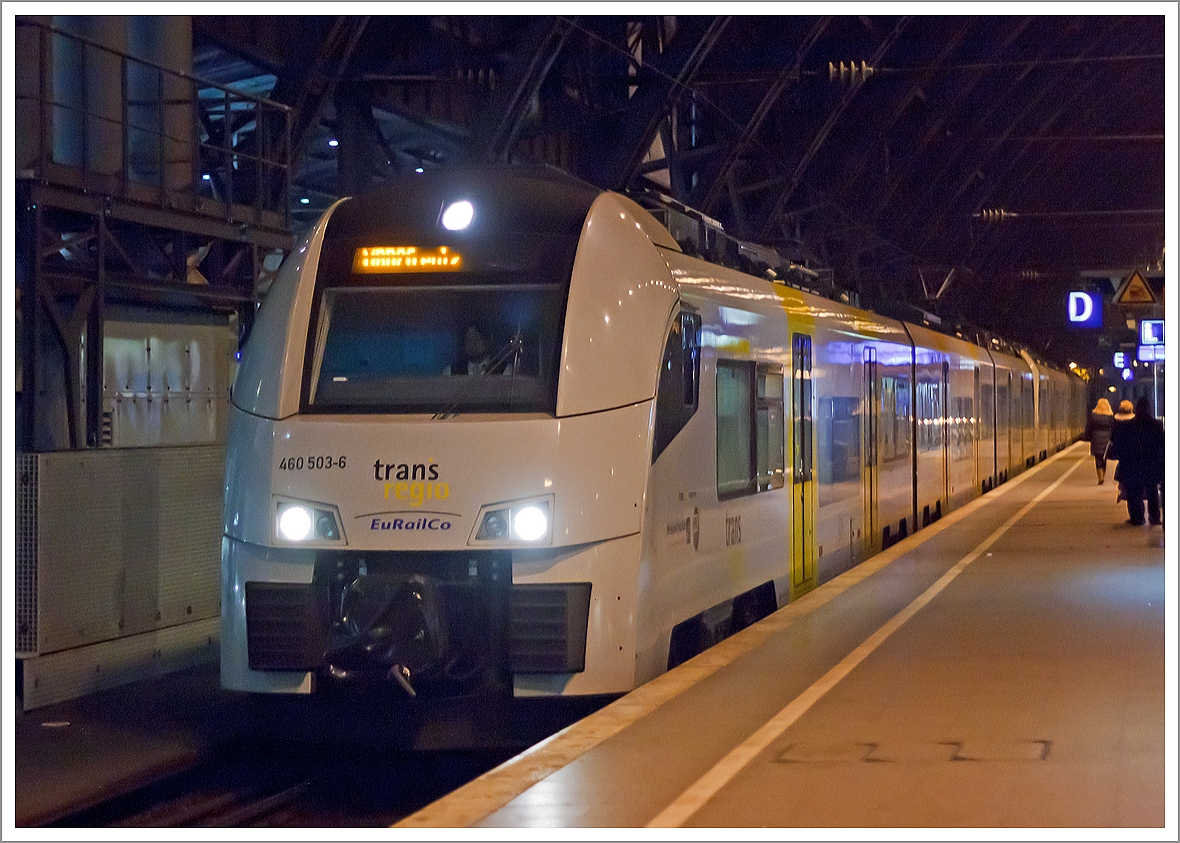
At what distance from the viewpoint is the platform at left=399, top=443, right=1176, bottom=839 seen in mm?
5512

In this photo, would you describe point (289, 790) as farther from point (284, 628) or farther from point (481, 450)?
point (481, 450)

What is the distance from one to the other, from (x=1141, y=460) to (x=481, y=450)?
41.0 feet

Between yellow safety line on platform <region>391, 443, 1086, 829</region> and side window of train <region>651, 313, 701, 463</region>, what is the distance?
4.18ft

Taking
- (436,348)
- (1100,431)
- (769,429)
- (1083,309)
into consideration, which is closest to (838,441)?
(769,429)

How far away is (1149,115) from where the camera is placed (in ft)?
141

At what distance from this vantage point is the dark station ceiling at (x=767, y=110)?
18.4 metres

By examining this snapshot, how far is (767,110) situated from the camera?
24.9 meters

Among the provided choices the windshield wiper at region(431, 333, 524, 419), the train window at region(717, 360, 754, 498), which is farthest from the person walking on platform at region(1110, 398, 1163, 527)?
the windshield wiper at region(431, 333, 524, 419)

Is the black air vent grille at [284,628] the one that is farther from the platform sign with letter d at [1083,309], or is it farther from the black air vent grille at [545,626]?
the platform sign with letter d at [1083,309]

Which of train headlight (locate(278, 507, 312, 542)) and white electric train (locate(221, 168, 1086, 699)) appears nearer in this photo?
white electric train (locate(221, 168, 1086, 699))

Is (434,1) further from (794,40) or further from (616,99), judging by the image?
(794,40)

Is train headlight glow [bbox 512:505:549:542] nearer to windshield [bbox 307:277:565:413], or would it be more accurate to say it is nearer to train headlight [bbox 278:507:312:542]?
windshield [bbox 307:277:565:413]

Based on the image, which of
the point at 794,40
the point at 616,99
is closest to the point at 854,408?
the point at 616,99

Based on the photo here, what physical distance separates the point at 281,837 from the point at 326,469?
97.8 inches
